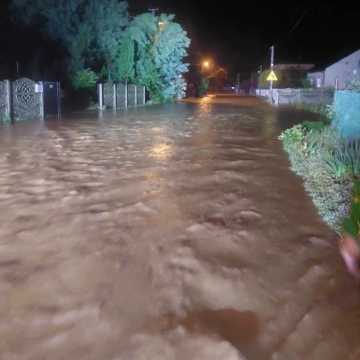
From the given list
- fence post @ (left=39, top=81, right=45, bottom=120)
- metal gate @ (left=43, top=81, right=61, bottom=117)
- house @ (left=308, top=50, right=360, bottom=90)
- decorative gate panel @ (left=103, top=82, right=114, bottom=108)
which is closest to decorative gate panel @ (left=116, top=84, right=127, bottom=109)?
decorative gate panel @ (left=103, top=82, right=114, bottom=108)

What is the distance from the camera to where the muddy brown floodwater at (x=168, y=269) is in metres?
3.37

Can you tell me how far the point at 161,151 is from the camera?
11602 millimetres

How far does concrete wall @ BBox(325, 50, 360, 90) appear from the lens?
3850 centimetres

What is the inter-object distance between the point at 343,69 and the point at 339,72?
3.69 ft

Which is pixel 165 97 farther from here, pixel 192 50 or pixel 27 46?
pixel 192 50

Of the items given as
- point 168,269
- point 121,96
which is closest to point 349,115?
point 168,269

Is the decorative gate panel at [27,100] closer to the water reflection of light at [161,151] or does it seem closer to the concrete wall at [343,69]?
the water reflection of light at [161,151]

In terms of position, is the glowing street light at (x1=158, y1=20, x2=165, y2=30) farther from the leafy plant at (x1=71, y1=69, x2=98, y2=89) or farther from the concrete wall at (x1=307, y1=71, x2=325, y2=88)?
A: the concrete wall at (x1=307, y1=71, x2=325, y2=88)

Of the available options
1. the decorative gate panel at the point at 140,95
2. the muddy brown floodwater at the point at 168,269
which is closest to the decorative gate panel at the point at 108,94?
the decorative gate panel at the point at 140,95

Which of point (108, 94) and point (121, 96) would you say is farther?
point (121, 96)

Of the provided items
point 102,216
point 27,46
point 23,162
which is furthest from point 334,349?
point 27,46

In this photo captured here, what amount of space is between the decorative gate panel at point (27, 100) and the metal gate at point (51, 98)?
565 millimetres

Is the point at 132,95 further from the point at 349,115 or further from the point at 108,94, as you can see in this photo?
the point at 349,115

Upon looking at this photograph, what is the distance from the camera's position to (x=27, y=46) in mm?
25188
